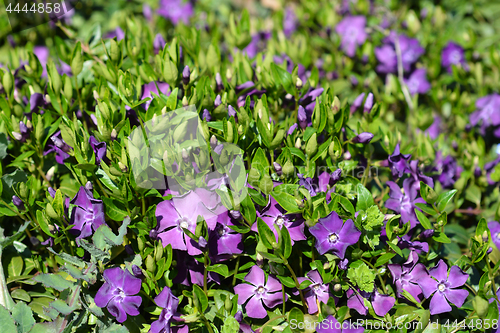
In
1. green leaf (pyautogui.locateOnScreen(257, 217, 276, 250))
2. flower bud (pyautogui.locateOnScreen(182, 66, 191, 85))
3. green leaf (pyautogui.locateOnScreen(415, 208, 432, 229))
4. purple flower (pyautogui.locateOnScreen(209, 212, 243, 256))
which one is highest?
flower bud (pyautogui.locateOnScreen(182, 66, 191, 85))

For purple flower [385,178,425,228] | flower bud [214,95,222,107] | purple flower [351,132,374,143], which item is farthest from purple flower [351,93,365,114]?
flower bud [214,95,222,107]

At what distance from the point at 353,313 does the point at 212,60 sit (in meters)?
1.86

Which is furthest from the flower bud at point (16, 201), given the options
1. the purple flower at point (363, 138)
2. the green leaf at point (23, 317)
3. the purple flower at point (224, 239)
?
the purple flower at point (363, 138)

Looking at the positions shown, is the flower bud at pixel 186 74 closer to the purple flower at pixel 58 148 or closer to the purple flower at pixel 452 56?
the purple flower at pixel 58 148

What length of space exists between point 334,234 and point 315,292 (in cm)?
34

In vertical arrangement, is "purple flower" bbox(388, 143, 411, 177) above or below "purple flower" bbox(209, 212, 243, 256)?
above

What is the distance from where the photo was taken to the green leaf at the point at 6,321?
180 centimetres

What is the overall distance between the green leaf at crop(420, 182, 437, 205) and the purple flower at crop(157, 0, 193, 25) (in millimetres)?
3052

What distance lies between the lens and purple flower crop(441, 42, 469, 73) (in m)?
3.65

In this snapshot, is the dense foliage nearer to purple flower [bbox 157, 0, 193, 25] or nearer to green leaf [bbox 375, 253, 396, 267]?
green leaf [bbox 375, 253, 396, 267]

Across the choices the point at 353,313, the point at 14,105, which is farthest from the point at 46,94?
the point at 353,313

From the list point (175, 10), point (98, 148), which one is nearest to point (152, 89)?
point (98, 148)

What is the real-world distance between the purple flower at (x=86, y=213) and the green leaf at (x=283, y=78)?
1219 millimetres

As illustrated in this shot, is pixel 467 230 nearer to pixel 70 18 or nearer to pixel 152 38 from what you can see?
pixel 152 38
